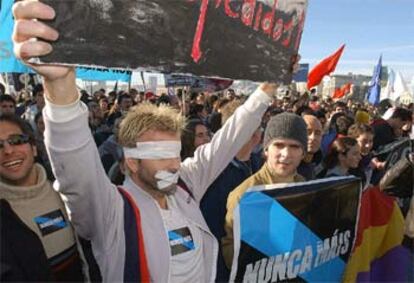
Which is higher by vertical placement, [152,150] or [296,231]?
[152,150]

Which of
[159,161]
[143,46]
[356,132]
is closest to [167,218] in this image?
[159,161]

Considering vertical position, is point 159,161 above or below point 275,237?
above

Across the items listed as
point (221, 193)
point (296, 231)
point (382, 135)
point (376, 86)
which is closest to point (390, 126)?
point (382, 135)

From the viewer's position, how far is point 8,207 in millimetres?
1714

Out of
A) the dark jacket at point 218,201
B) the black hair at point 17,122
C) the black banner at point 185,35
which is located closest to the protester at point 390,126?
the dark jacket at point 218,201

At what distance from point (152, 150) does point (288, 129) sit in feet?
3.41

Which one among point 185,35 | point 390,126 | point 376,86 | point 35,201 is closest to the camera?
point 185,35

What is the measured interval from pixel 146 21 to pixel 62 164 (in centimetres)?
60

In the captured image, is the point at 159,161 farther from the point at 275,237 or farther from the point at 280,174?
the point at 280,174

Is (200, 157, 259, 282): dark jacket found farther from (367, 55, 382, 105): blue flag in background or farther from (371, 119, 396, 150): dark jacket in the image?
(367, 55, 382, 105): blue flag in background

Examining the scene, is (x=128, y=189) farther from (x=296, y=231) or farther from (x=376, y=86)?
(x=376, y=86)

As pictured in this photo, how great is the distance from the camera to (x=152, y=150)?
197 cm

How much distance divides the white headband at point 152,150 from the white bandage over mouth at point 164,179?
7 centimetres

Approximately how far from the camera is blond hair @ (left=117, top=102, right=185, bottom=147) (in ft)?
6.54
